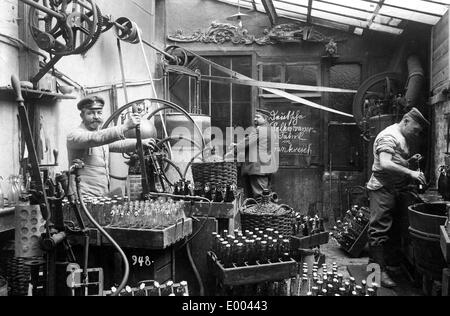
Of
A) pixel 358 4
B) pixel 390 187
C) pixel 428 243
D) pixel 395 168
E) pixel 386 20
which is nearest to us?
pixel 428 243

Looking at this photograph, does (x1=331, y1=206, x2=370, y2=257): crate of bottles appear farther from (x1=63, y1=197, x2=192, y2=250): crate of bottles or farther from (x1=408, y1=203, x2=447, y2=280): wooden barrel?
(x1=63, y1=197, x2=192, y2=250): crate of bottles

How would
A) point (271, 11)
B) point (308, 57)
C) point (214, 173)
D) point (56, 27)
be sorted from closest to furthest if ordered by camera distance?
1. point (214, 173)
2. point (56, 27)
3. point (271, 11)
4. point (308, 57)

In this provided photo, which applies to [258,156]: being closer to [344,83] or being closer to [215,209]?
[344,83]

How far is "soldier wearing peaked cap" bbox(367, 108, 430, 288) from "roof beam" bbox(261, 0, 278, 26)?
12.0 ft

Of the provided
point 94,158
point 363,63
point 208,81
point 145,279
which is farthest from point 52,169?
point 363,63

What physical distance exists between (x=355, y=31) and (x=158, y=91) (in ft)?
13.6

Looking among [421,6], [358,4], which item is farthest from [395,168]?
[358,4]

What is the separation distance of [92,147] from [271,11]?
205 inches

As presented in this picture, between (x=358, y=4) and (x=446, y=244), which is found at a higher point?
(x=358, y=4)

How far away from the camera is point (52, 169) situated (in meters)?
5.16

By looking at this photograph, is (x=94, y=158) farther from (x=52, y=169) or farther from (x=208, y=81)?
(x=208, y=81)

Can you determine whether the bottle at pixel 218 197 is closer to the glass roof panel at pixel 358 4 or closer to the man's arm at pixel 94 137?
the man's arm at pixel 94 137

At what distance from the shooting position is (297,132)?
31.3 feet

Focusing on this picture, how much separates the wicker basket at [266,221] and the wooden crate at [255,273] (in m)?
1.08
